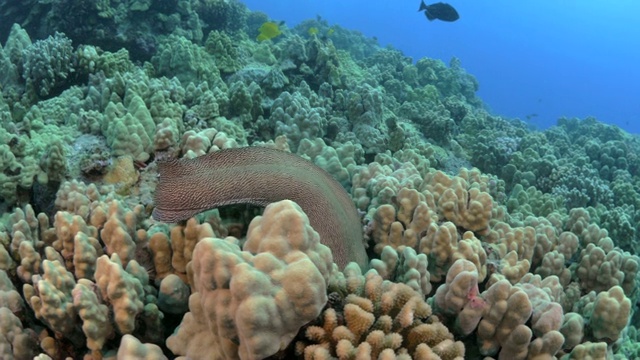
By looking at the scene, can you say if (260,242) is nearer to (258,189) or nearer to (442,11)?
(258,189)

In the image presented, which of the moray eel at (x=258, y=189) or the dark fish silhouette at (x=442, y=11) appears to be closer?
the moray eel at (x=258, y=189)

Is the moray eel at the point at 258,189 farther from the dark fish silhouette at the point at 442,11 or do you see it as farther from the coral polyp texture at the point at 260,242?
the dark fish silhouette at the point at 442,11

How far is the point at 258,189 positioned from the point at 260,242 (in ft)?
3.66

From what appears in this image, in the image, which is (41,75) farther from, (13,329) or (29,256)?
(13,329)

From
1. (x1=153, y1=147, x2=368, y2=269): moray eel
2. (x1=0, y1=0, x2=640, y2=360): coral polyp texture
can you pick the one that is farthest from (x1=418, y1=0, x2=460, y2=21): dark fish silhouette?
(x1=153, y1=147, x2=368, y2=269): moray eel

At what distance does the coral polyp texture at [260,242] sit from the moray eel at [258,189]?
0.01 m

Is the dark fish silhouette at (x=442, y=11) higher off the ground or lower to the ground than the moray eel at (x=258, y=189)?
higher

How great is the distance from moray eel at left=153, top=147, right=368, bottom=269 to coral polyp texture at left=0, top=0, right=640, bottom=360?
0.04 feet

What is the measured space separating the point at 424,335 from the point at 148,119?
331 centimetres

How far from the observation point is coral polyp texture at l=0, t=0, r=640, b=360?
6.14ft

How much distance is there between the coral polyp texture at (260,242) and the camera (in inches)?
73.6

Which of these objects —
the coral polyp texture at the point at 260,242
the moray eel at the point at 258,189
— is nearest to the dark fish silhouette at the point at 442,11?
the coral polyp texture at the point at 260,242

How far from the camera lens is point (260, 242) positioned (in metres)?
1.89

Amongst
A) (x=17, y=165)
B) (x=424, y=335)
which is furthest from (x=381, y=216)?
(x=17, y=165)
